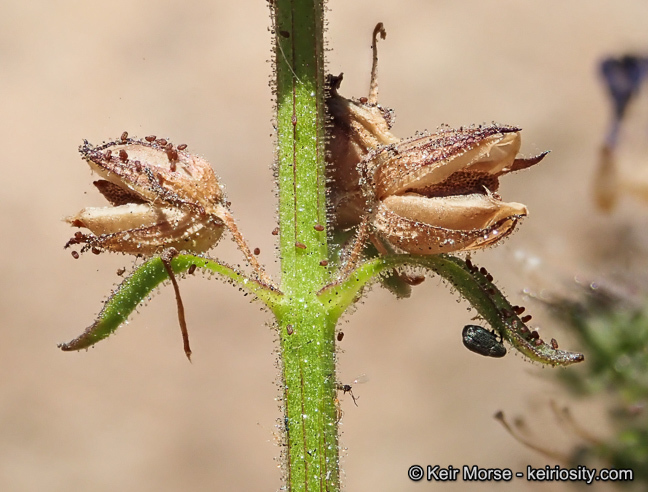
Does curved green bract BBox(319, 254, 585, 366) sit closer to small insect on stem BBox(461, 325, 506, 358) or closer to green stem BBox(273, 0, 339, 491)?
green stem BBox(273, 0, 339, 491)

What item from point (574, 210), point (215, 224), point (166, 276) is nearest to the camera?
point (166, 276)

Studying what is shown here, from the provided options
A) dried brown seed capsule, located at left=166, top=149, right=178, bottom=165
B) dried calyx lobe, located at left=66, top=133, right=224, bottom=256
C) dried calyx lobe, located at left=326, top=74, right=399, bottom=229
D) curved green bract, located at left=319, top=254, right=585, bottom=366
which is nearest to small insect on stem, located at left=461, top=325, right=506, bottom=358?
curved green bract, located at left=319, top=254, right=585, bottom=366

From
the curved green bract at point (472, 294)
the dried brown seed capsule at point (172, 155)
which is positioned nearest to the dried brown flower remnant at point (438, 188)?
the curved green bract at point (472, 294)

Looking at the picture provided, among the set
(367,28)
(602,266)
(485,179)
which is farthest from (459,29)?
(485,179)

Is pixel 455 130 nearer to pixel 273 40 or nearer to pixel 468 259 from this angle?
pixel 468 259

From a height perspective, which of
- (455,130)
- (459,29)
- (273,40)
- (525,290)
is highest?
(459,29)

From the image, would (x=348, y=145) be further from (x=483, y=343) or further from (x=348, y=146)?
(x=483, y=343)

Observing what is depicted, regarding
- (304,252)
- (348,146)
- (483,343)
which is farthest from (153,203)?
(483,343)
